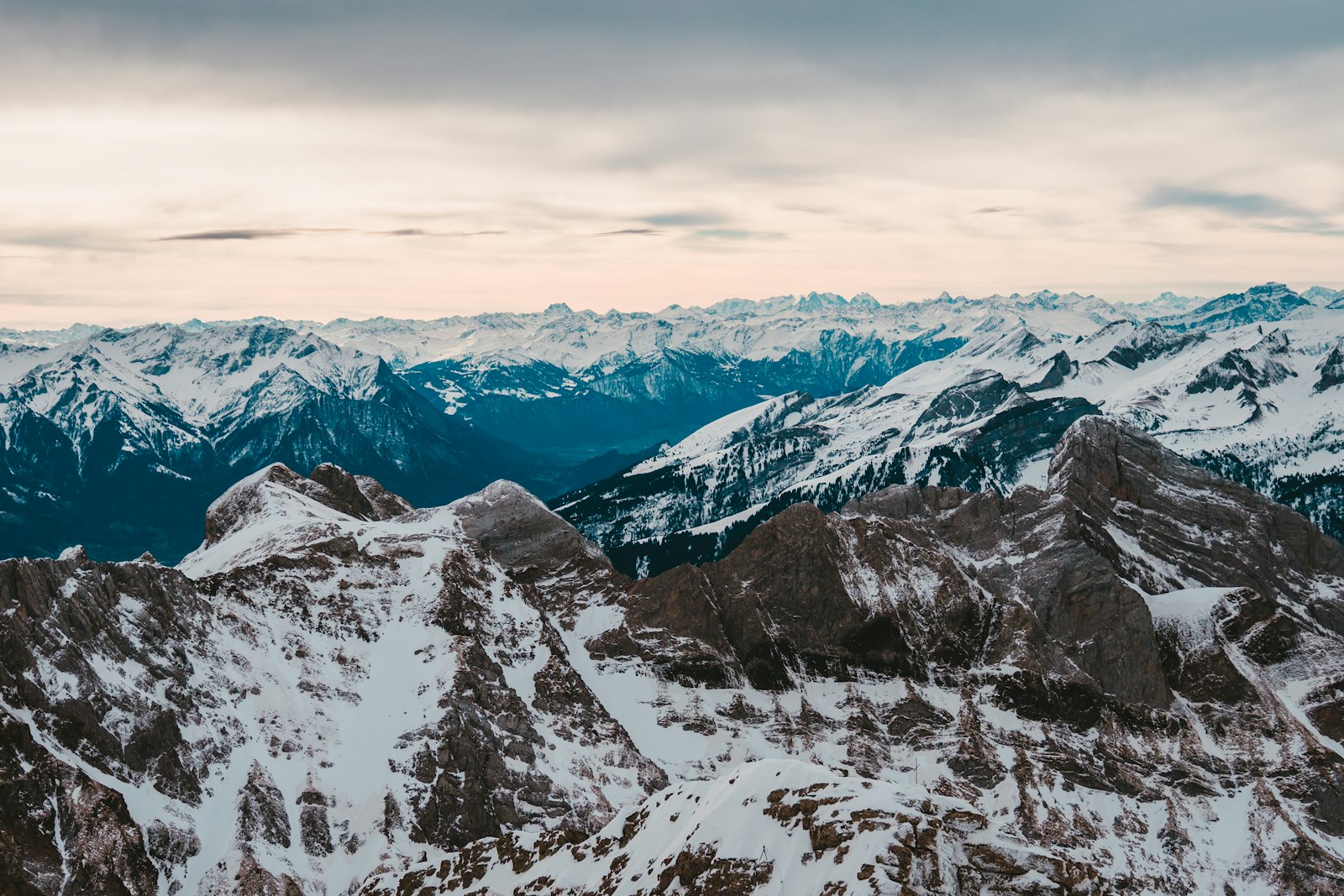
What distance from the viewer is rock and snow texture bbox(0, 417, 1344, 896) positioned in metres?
93.2

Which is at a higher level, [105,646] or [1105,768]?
[105,646]

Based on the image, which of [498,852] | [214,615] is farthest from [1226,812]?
[214,615]

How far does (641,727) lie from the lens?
554 feet

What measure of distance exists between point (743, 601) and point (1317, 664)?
103850 mm

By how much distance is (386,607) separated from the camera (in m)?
166

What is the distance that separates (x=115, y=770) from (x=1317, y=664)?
629 ft

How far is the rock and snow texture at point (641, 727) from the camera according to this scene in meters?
93.2

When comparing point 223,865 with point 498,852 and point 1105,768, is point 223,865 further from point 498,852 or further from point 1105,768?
point 1105,768

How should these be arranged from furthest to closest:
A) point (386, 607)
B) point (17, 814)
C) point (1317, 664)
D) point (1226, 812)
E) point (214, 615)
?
point (1317, 664) → point (386, 607) → point (1226, 812) → point (214, 615) → point (17, 814)

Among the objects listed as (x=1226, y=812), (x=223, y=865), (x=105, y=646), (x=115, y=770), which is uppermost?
(x=105, y=646)

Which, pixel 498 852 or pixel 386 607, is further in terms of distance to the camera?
pixel 386 607

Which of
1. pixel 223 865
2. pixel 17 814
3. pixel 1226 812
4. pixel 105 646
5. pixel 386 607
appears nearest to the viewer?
pixel 17 814

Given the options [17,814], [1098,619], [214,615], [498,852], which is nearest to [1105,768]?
[1098,619]

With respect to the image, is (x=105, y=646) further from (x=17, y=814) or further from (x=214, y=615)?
(x=17, y=814)
